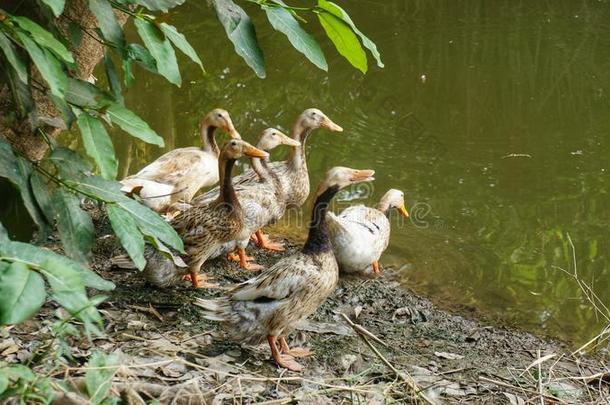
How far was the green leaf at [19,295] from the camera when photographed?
2039mm

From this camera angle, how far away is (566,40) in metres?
11.3

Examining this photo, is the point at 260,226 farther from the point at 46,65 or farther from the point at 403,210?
the point at 46,65

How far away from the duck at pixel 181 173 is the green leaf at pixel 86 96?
11.5 feet

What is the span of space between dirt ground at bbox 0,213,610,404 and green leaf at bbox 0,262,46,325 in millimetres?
1371

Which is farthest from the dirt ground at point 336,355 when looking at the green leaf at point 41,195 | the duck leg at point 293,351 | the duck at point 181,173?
the green leaf at point 41,195

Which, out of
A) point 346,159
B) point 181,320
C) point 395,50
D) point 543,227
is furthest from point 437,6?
point 181,320

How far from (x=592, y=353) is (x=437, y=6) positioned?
7669 millimetres

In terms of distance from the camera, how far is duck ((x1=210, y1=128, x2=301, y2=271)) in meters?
6.55

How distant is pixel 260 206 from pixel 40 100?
252 cm

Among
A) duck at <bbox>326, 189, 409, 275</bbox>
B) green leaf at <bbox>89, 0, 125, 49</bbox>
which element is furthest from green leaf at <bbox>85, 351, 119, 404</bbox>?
duck at <bbox>326, 189, 409, 275</bbox>

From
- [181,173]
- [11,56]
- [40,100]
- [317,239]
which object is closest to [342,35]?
[11,56]

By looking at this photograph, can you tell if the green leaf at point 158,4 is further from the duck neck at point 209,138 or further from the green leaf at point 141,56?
→ the duck neck at point 209,138

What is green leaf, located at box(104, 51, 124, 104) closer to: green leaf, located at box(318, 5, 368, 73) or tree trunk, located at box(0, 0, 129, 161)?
tree trunk, located at box(0, 0, 129, 161)

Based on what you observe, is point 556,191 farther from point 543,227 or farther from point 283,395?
point 283,395
